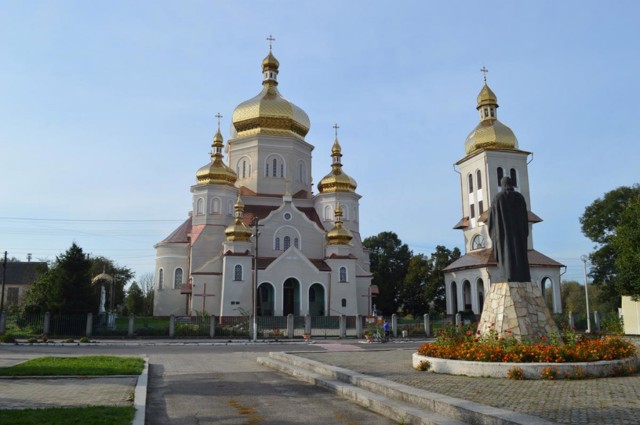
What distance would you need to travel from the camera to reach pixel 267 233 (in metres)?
41.7

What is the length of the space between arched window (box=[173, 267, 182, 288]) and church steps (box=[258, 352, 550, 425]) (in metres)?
32.0

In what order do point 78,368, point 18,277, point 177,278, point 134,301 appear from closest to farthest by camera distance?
point 78,368, point 177,278, point 134,301, point 18,277

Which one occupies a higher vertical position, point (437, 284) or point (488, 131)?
point (488, 131)

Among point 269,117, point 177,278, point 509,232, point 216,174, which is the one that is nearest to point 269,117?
point 269,117

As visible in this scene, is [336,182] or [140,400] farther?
[336,182]

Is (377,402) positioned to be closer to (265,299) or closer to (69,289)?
(69,289)

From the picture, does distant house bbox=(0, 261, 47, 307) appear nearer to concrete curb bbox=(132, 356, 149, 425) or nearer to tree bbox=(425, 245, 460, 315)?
tree bbox=(425, 245, 460, 315)

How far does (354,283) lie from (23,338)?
21694mm

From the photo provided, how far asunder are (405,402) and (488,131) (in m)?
41.0

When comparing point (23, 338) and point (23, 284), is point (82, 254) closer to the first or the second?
point (23, 338)

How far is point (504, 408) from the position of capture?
280 inches

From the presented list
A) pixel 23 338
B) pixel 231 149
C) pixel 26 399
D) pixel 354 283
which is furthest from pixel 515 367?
pixel 231 149

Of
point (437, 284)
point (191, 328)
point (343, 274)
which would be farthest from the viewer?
point (437, 284)

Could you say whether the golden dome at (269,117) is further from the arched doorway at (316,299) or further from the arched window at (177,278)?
the arched doorway at (316,299)
